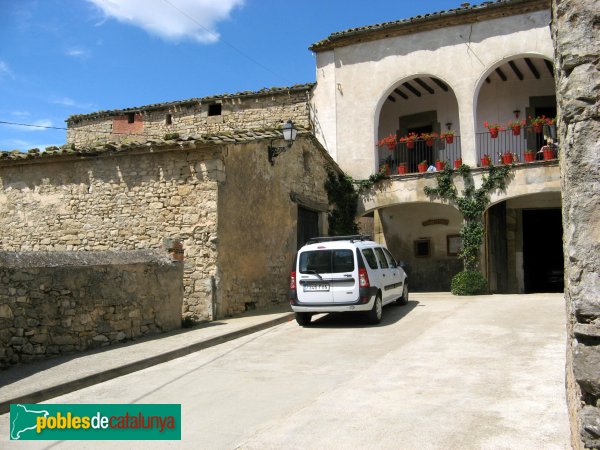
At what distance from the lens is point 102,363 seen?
7180 millimetres

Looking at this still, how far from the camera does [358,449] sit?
13.2ft

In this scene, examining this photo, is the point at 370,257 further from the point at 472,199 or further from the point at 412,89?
the point at 412,89

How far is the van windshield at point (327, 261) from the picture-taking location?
10234 mm

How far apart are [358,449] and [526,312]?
27.1 feet

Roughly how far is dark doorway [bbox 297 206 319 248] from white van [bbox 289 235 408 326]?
4.48m

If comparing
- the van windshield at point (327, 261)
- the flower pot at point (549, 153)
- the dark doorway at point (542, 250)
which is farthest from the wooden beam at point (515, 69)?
the van windshield at point (327, 261)

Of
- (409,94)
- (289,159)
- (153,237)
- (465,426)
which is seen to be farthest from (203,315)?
(409,94)

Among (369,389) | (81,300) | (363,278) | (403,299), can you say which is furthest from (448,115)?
(369,389)

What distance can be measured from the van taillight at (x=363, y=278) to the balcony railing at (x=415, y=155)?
8776mm

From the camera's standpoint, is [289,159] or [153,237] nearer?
[153,237]

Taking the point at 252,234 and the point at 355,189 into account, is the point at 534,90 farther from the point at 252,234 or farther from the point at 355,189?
the point at 252,234

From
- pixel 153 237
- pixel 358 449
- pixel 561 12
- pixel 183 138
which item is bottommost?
pixel 358 449

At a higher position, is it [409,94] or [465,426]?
[409,94]

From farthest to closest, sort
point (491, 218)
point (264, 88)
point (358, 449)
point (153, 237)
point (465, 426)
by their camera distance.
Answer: point (264, 88), point (491, 218), point (153, 237), point (465, 426), point (358, 449)
